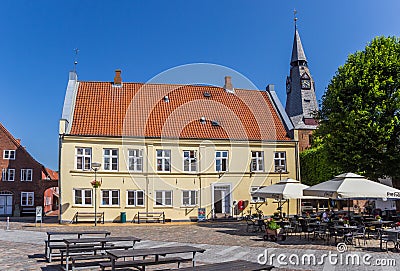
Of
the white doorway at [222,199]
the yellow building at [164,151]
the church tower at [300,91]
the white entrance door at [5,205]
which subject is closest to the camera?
the yellow building at [164,151]

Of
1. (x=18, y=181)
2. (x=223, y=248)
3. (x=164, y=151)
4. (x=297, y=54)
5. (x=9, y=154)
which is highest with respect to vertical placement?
(x=297, y=54)

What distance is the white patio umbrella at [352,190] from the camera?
612 inches

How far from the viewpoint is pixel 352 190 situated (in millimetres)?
15656

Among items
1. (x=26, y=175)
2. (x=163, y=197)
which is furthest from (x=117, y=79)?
(x=26, y=175)

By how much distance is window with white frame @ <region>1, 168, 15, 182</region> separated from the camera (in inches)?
1489

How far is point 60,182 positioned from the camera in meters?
27.5

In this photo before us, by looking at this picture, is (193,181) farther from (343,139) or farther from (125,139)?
(343,139)

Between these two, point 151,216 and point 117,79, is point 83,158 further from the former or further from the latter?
point 117,79

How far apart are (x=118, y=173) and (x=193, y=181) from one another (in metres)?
5.22

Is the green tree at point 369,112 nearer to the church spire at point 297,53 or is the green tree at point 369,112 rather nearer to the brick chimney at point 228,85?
the brick chimney at point 228,85

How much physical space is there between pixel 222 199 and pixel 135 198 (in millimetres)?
6217

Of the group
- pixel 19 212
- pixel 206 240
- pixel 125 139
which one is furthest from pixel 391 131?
pixel 19 212

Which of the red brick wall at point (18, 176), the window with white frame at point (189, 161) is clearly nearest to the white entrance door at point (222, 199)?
the window with white frame at point (189, 161)

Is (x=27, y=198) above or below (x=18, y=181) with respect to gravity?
below
